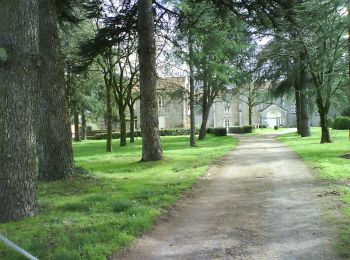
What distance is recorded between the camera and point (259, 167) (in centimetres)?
1496

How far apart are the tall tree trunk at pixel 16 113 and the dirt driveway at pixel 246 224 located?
2.33 metres

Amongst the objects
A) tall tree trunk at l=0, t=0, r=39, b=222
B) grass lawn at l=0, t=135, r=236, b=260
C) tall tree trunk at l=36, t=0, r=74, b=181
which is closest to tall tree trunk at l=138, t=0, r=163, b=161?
grass lawn at l=0, t=135, r=236, b=260

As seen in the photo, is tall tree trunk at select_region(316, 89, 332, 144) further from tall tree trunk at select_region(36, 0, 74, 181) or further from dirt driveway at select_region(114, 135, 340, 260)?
tall tree trunk at select_region(36, 0, 74, 181)

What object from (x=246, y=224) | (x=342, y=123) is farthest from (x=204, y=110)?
(x=246, y=224)

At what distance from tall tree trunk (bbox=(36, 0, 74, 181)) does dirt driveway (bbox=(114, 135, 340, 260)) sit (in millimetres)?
3694

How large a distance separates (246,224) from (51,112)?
6784mm

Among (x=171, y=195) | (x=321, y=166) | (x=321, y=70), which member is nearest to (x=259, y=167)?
(x=321, y=166)

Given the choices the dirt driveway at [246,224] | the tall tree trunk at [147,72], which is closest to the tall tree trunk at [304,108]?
the tall tree trunk at [147,72]

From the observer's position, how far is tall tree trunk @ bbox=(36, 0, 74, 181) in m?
11.8

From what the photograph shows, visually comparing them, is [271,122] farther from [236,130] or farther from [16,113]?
[16,113]

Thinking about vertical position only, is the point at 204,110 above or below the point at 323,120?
above

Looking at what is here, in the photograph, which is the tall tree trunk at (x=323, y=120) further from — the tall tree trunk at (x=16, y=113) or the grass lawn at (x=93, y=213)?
the tall tree trunk at (x=16, y=113)

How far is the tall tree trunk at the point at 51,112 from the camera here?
11.8 m

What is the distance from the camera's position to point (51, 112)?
11.9 m
